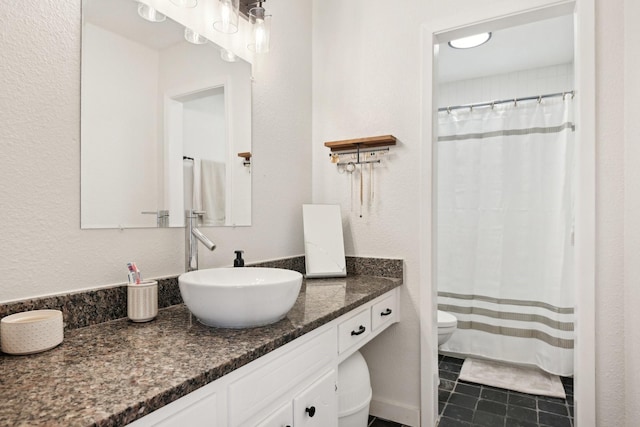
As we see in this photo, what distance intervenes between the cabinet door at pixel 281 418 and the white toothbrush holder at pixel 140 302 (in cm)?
46

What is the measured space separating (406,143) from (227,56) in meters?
0.98

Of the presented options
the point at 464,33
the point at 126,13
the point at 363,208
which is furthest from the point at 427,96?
the point at 126,13

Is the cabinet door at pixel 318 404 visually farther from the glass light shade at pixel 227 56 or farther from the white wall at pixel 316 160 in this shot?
the glass light shade at pixel 227 56

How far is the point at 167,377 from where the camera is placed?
726 mm

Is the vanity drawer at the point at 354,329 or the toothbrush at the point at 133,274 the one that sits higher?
the toothbrush at the point at 133,274

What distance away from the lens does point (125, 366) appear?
0.78 meters

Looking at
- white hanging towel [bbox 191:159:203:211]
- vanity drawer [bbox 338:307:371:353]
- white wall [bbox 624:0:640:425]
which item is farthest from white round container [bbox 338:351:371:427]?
white wall [bbox 624:0:640:425]

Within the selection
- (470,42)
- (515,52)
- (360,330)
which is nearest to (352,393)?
(360,330)

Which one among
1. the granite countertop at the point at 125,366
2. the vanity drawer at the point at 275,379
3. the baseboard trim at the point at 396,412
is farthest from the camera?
Result: the baseboard trim at the point at 396,412

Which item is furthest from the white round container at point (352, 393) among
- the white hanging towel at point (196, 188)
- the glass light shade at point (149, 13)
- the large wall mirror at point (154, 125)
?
the glass light shade at point (149, 13)

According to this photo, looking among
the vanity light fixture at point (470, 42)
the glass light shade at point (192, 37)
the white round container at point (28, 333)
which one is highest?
the vanity light fixture at point (470, 42)

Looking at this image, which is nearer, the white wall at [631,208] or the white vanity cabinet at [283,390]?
the white vanity cabinet at [283,390]

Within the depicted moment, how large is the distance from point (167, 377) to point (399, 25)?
1.98 meters

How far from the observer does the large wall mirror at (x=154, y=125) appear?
112cm
